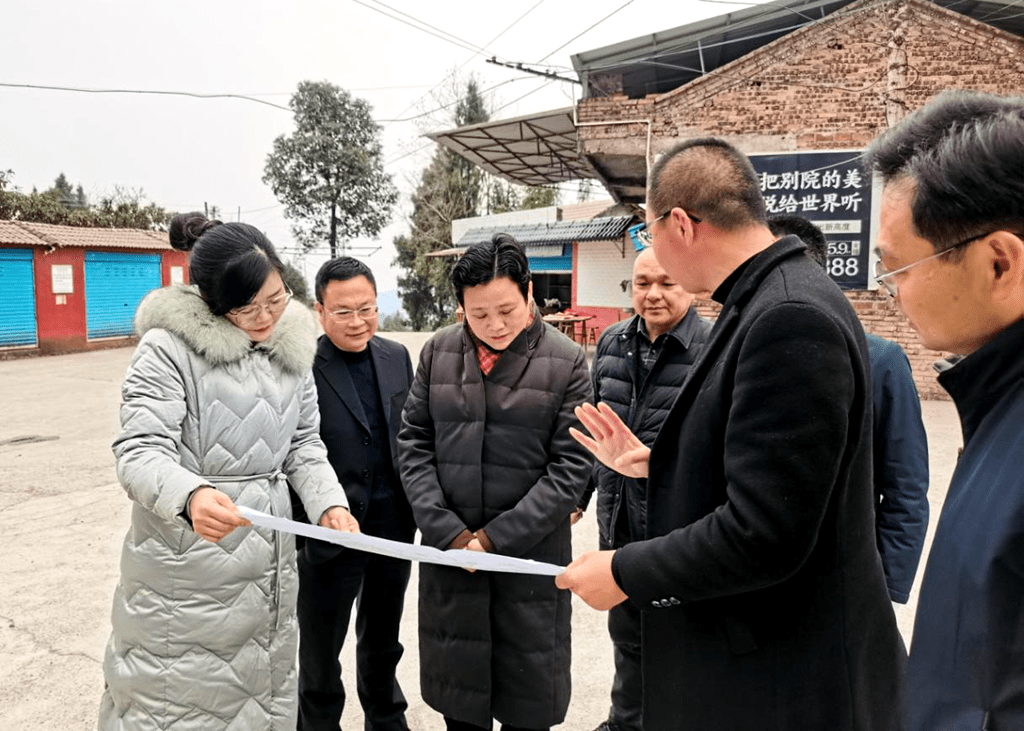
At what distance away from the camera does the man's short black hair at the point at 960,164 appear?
0.94 m

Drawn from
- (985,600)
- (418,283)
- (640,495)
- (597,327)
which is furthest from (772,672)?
(418,283)

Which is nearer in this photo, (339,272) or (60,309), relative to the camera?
(339,272)

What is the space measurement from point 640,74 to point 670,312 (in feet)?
36.0

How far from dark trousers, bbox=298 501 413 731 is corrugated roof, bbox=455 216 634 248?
1091 cm

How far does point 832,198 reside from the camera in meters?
9.84

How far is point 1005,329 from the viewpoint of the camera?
983 millimetres

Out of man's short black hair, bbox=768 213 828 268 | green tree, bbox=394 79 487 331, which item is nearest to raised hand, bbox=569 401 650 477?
man's short black hair, bbox=768 213 828 268

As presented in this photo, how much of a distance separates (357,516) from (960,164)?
2.15 m

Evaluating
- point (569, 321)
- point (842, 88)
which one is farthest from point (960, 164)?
point (569, 321)

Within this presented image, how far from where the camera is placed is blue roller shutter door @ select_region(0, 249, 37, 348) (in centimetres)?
1537

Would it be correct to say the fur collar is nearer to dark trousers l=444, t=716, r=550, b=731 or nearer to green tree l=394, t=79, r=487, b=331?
dark trousers l=444, t=716, r=550, b=731

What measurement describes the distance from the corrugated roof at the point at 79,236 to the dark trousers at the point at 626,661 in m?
14.8

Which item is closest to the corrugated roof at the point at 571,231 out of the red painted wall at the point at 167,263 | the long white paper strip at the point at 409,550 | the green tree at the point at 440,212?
the green tree at the point at 440,212

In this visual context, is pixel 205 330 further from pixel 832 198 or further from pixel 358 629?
pixel 832 198
